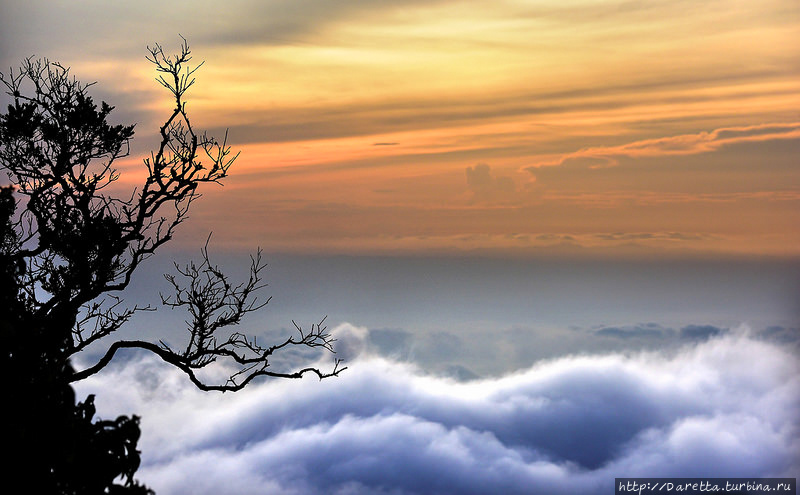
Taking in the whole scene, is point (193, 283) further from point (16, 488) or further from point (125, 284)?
point (16, 488)

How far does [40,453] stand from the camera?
12.1 m

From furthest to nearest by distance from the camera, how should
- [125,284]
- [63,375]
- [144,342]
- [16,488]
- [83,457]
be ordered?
1. [125,284]
2. [144,342]
3. [63,375]
4. [83,457]
5. [16,488]

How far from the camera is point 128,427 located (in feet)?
43.3

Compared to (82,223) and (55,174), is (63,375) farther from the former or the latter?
(55,174)

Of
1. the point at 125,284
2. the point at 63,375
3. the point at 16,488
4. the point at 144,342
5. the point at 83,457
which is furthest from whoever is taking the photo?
the point at 125,284

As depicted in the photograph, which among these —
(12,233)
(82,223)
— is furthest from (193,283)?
(12,233)

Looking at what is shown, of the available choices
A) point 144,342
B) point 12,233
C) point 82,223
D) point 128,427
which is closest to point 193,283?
point 144,342

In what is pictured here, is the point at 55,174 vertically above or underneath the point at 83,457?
above

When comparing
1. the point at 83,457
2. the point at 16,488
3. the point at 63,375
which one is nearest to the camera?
the point at 16,488

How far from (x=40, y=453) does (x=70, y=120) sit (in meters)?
11.6

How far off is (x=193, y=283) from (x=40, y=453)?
791 cm

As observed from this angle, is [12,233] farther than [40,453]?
Yes

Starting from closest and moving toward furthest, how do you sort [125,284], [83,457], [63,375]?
[83,457], [63,375], [125,284]

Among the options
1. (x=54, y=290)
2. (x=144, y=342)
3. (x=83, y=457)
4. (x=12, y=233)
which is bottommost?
(x=83, y=457)
